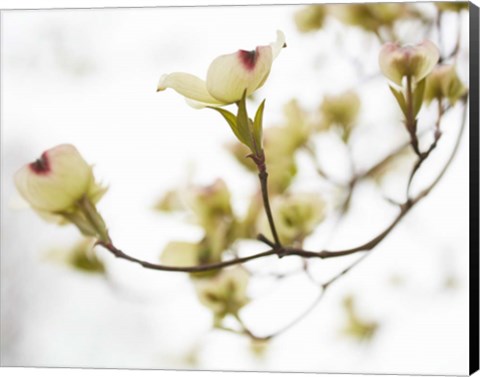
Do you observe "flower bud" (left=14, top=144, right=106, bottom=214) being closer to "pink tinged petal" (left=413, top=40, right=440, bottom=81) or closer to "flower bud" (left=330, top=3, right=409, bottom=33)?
"pink tinged petal" (left=413, top=40, right=440, bottom=81)

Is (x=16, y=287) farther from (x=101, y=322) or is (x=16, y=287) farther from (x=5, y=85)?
(x=5, y=85)

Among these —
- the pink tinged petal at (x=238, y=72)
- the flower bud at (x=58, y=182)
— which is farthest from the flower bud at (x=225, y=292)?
the pink tinged petal at (x=238, y=72)

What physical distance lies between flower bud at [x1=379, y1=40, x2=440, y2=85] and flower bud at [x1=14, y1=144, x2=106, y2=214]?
342 millimetres

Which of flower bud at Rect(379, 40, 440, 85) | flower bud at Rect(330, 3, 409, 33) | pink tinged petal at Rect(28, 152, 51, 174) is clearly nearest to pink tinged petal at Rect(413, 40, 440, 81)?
flower bud at Rect(379, 40, 440, 85)

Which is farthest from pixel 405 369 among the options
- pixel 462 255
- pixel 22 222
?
pixel 22 222

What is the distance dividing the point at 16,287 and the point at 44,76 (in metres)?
0.35

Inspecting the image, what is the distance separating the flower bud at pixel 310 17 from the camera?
1408 mm

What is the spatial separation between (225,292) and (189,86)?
414mm

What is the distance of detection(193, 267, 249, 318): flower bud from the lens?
1.24 m

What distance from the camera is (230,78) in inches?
35.4

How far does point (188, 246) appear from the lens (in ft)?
4.11

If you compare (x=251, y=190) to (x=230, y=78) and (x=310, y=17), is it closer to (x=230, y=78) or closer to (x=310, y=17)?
(x=310, y=17)

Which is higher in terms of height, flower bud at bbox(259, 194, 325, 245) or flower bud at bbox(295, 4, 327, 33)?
flower bud at bbox(295, 4, 327, 33)

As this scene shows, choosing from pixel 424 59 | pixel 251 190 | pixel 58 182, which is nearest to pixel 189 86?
pixel 58 182
